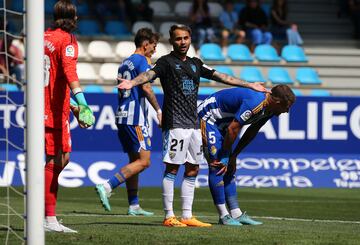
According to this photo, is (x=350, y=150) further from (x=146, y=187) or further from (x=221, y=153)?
(x=221, y=153)

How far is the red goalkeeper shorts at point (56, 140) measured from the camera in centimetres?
1048

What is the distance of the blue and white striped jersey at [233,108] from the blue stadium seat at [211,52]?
14361 mm

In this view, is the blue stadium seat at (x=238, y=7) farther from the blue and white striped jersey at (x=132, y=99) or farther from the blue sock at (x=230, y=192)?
the blue sock at (x=230, y=192)

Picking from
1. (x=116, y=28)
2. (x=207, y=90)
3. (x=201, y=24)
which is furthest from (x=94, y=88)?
(x=201, y=24)

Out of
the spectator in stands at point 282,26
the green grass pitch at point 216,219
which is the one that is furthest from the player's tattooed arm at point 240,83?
the spectator in stands at point 282,26

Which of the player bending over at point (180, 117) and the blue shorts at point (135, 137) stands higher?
the player bending over at point (180, 117)

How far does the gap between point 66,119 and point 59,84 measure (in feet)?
1.16

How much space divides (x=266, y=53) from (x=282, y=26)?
148cm

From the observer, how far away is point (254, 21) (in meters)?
27.9

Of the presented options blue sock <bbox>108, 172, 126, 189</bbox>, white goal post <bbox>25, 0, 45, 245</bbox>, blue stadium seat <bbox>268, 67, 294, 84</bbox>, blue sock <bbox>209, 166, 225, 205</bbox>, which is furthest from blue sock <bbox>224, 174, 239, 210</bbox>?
blue stadium seat <bbox>268, 67, 294, 84</bbox>

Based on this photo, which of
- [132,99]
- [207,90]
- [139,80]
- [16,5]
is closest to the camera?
[139,80]

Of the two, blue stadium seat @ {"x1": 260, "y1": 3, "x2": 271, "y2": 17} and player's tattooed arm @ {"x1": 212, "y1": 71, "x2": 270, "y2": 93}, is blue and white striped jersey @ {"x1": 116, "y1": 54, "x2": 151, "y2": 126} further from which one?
blue stadium seat @ {"x1": 260, "y1": 3, "x2": 271, "y2": 17}

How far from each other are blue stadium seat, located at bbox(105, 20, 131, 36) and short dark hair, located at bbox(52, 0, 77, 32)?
17.1 m

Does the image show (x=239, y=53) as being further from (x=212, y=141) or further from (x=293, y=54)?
(x=212, y=141)
